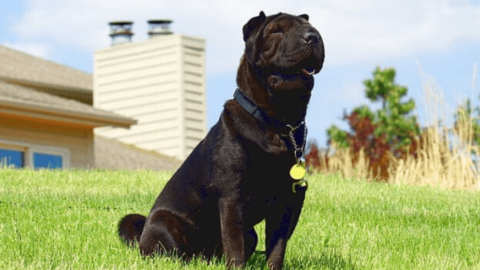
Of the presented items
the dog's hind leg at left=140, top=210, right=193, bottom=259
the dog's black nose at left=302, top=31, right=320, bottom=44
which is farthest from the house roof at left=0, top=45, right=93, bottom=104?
the dog's black nose at left=302, top=31, right=320, bottom=44

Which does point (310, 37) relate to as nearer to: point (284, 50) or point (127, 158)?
point (284, 50)

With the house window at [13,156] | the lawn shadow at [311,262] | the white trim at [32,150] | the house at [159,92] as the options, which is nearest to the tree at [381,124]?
the house at [159,92]

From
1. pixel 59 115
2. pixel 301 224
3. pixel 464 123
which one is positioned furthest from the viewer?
pixel 59 115

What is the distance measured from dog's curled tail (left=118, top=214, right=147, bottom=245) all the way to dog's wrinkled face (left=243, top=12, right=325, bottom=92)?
1.97 metres

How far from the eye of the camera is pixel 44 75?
24.7 metres

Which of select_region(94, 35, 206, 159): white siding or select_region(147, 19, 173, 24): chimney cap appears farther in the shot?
select_region(147, 19, 173, 24): chimney cap

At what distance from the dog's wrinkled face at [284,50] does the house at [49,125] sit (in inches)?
471

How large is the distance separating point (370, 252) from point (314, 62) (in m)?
2.41

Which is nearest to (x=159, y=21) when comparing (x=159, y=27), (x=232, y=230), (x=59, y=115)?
(x=159, y=27)

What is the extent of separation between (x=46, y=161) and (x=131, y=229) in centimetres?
1424

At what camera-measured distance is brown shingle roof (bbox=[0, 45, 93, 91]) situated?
23594 mm

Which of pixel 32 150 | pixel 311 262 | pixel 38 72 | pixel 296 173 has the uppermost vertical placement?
pixel 38 72

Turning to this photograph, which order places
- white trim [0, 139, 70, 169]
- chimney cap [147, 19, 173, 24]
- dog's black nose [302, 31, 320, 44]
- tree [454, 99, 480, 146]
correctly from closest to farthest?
dog's black nose [302, 31, 320, 44] < tree [454, 99, 480, 146] < white trim [0, 139, 70, 169] < chimney cap [147, 19, 173, 24]

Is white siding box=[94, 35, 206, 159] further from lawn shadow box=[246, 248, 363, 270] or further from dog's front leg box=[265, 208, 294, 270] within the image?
dog's front leg box=[265, 208, 294, 270]
